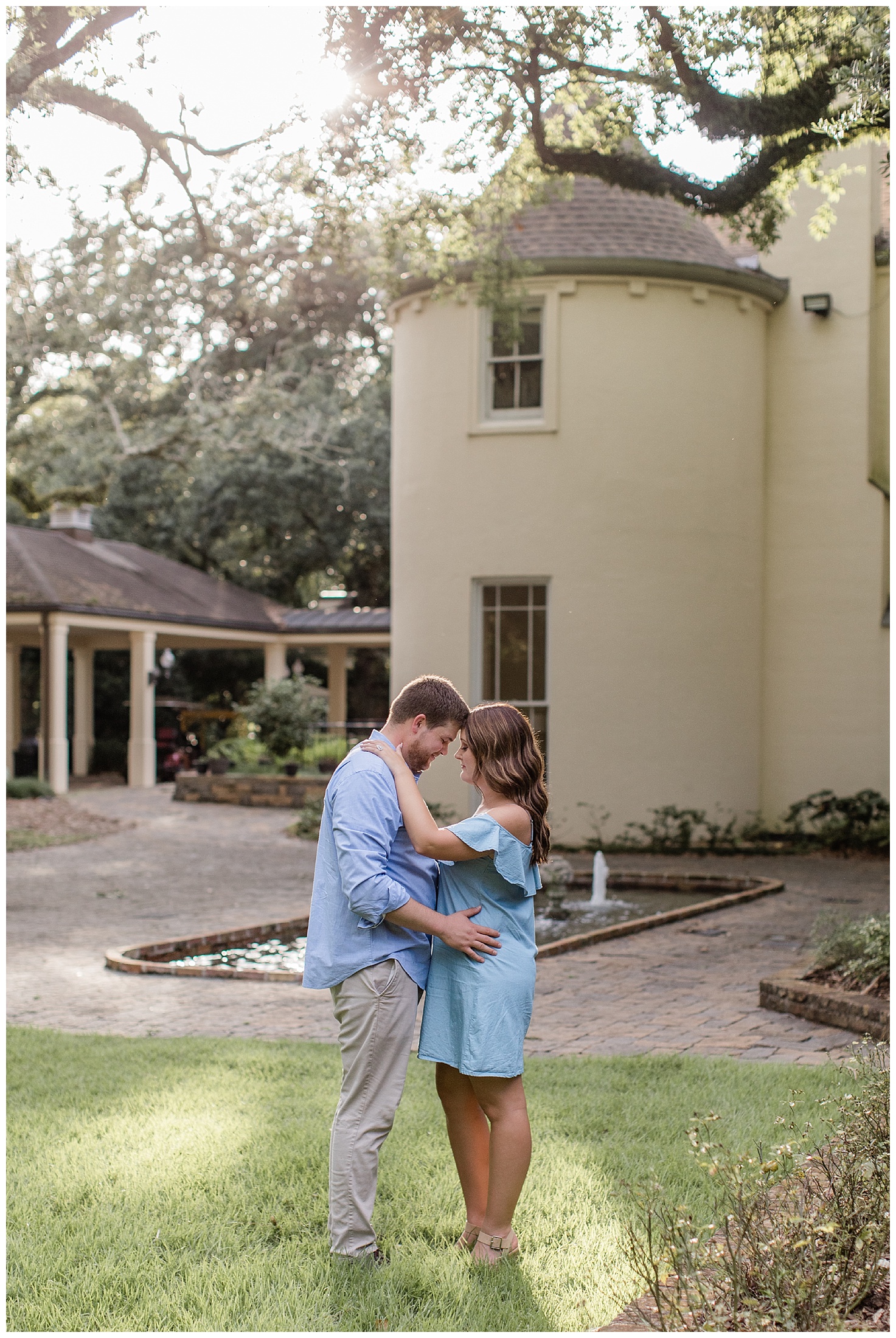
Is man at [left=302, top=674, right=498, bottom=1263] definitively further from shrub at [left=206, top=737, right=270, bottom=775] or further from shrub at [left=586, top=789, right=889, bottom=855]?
shrub at [left=206, top=737, right=270, bottom=775]

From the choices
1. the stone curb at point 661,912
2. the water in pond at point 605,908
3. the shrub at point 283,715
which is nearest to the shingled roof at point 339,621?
the shrub at point 283,715

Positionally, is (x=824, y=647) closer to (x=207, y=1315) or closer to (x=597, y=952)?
(x=597, y=952)

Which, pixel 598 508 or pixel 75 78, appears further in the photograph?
pixel 598 508

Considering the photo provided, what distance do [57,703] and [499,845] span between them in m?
19.8

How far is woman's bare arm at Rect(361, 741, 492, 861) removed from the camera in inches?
139

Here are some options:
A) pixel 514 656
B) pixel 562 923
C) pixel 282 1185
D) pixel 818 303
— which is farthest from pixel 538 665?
pixel 282 1185

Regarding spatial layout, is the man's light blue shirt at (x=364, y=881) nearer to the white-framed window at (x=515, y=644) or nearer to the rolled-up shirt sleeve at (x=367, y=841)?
the rolled-up shirt sleeve at (x=367, y=841)

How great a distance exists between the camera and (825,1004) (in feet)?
21.8

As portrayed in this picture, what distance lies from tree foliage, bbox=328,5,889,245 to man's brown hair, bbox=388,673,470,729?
459 cm

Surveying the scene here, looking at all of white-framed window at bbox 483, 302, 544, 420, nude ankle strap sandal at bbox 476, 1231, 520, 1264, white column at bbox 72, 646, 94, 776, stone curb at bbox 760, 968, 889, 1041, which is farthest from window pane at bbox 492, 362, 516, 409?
white column at bbox 72, 646, 94, 776

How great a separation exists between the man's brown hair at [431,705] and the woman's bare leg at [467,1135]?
1075mm

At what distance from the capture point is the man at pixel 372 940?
356 centimetres

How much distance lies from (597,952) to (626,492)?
24.3 feet

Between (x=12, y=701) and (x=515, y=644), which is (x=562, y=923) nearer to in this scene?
(x=515, y=644)
